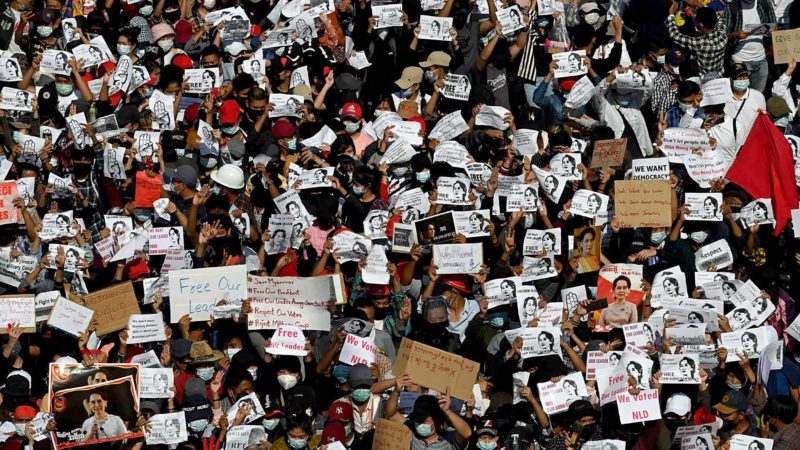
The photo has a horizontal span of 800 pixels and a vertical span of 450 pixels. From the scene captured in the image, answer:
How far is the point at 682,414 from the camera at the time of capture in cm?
1666

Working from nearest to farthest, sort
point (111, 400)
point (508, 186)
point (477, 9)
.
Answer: point (111, 400)
point (508, 186)
point (477, 9)

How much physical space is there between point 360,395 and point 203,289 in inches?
66.8

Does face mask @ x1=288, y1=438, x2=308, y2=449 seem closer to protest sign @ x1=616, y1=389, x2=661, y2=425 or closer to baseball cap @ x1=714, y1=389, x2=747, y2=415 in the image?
protest sign @ x1=616, y1=389, x2=661, y2=425

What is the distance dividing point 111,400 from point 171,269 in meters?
1.51

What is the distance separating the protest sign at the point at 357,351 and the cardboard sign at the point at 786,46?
220 inches

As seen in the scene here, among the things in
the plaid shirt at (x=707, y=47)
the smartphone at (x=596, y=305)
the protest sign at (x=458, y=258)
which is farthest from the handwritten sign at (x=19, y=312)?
the plaid shirt at (x=707, y=47)

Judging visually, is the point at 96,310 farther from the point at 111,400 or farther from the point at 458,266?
the point at 458,266

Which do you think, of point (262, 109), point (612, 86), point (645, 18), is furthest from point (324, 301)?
point (645, 18)

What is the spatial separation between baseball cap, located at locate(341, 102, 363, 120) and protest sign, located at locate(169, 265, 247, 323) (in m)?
2.31

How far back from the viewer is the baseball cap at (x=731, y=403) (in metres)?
16.9

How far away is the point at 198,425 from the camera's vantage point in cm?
1669

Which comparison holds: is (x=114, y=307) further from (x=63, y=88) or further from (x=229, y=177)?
(x=63, y=88)

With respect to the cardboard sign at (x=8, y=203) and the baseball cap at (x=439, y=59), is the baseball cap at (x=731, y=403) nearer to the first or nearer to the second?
the baseball cap at (x=439, y=59)

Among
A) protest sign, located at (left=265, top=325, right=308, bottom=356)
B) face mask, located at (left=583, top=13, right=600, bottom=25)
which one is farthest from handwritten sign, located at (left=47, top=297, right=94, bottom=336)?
face mask, located at (left=583, top=13, right=600, bottom=25)
